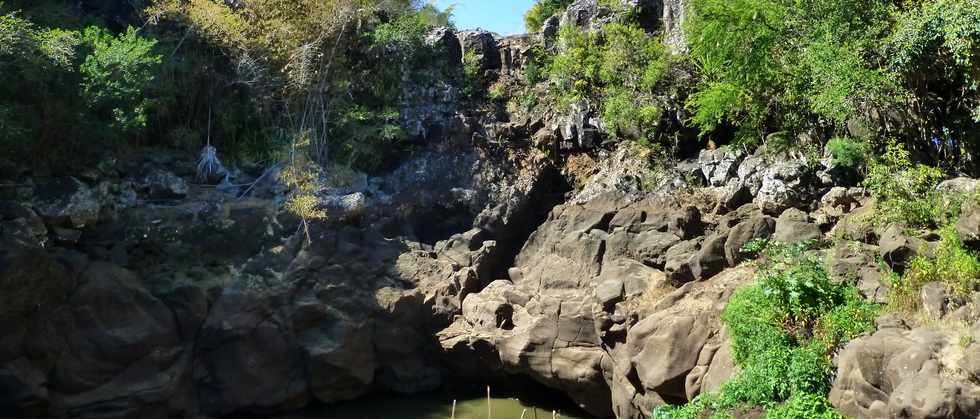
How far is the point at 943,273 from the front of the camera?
10.1 meters

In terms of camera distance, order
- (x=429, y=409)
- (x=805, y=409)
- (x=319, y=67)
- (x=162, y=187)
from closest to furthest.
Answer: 1. (x=805, y=409)
2. (x=429, y=409)
3. (x=162, y=187)
4. (x=319, y=67)

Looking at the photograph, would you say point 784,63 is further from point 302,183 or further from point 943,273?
point 302,183

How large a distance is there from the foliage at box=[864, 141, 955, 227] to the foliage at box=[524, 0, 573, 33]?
12232mm

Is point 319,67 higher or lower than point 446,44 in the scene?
lower

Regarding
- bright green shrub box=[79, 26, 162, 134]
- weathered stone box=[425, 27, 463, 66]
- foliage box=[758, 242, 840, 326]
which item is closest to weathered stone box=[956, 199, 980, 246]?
foliage box=[758, 242, 840, 326]

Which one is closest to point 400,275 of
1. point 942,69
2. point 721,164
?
point 721,164

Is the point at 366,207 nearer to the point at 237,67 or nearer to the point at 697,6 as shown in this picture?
the point at 237,67

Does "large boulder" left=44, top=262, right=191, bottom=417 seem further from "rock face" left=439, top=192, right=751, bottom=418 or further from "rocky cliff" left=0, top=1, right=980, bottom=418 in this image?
"rock face" left=439, top=192, right=751, bottom=418

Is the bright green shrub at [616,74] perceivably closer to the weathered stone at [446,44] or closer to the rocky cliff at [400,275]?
the rocky cliff at [400,275]

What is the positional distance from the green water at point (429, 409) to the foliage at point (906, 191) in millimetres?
6330

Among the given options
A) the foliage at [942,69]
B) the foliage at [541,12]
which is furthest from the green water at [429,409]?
the foliage at [541,12]

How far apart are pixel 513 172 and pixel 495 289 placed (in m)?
3.75

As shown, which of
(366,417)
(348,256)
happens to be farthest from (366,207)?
(366,417)

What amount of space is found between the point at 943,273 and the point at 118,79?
15220mm
